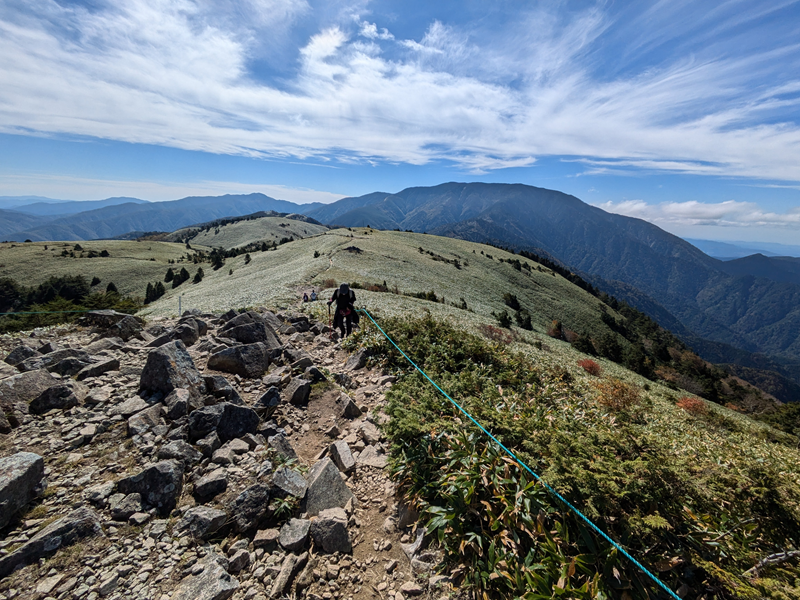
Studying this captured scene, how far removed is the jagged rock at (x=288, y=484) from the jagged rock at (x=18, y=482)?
3464 millimetres

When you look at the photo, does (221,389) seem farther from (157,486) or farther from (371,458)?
(371,458)

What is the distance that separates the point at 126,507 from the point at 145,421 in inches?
83.8

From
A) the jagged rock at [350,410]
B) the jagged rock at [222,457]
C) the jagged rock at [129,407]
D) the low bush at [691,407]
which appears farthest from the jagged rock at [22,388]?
the low bush at [691,407]

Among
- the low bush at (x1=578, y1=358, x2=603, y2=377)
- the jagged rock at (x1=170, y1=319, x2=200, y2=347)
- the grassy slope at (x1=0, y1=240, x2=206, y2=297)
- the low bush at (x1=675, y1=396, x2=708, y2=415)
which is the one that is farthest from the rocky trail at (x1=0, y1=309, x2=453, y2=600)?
the grassy slope at (x1=0, y1=240, x2=206, y2=297)

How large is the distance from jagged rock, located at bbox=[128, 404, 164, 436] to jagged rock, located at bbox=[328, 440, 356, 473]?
3633 millimetres

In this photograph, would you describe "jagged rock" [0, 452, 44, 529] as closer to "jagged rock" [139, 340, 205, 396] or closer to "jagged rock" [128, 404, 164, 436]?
"jagged rock" [128, 404, 164, 436]

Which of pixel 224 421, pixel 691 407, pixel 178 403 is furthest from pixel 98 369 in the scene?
pixel 691 407

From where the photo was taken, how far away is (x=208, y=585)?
439 cm

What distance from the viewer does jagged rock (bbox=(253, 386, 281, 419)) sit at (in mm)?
8266

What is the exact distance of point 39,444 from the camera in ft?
20.8

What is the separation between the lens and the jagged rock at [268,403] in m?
8.27

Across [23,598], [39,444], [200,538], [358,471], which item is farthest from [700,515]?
[39,444]

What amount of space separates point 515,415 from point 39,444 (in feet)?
30.2

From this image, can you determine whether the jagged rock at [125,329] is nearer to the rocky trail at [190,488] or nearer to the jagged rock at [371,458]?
the rocky trail at [190,488]
